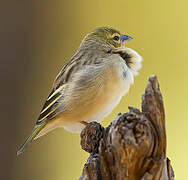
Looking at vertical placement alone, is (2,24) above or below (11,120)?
→ above

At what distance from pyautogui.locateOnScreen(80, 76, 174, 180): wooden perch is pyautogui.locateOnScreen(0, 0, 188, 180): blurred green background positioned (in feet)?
4.55

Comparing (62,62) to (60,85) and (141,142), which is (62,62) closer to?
(60,85)

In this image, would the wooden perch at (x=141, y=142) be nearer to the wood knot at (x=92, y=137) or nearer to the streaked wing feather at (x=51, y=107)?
the wood knot at (x=92, y=137)

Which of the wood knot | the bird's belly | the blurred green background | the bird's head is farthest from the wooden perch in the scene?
the blurred green background

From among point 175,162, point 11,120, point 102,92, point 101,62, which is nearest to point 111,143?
point 102,92

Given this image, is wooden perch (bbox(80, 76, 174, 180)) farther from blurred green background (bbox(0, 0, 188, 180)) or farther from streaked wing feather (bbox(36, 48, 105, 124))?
blurred green background (bbox(0, 0, 188, 180))

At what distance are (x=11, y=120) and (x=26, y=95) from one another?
19 centimetres

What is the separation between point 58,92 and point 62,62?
113cm

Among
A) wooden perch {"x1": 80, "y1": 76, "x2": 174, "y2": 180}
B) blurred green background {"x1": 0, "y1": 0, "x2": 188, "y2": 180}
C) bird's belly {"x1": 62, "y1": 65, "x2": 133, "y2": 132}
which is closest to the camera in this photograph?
wooden perch {"x1": 80, "y1": 76, "x2": 174, "y2": 180}

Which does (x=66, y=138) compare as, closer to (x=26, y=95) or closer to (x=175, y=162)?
Result: (x=26, y=95)

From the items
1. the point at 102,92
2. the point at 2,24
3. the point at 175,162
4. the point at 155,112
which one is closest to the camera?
the point at 155,112

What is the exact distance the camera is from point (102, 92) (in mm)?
1950

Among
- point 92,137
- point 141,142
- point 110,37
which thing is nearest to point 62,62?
point 110,37

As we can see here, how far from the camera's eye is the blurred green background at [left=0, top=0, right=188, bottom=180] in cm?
284
